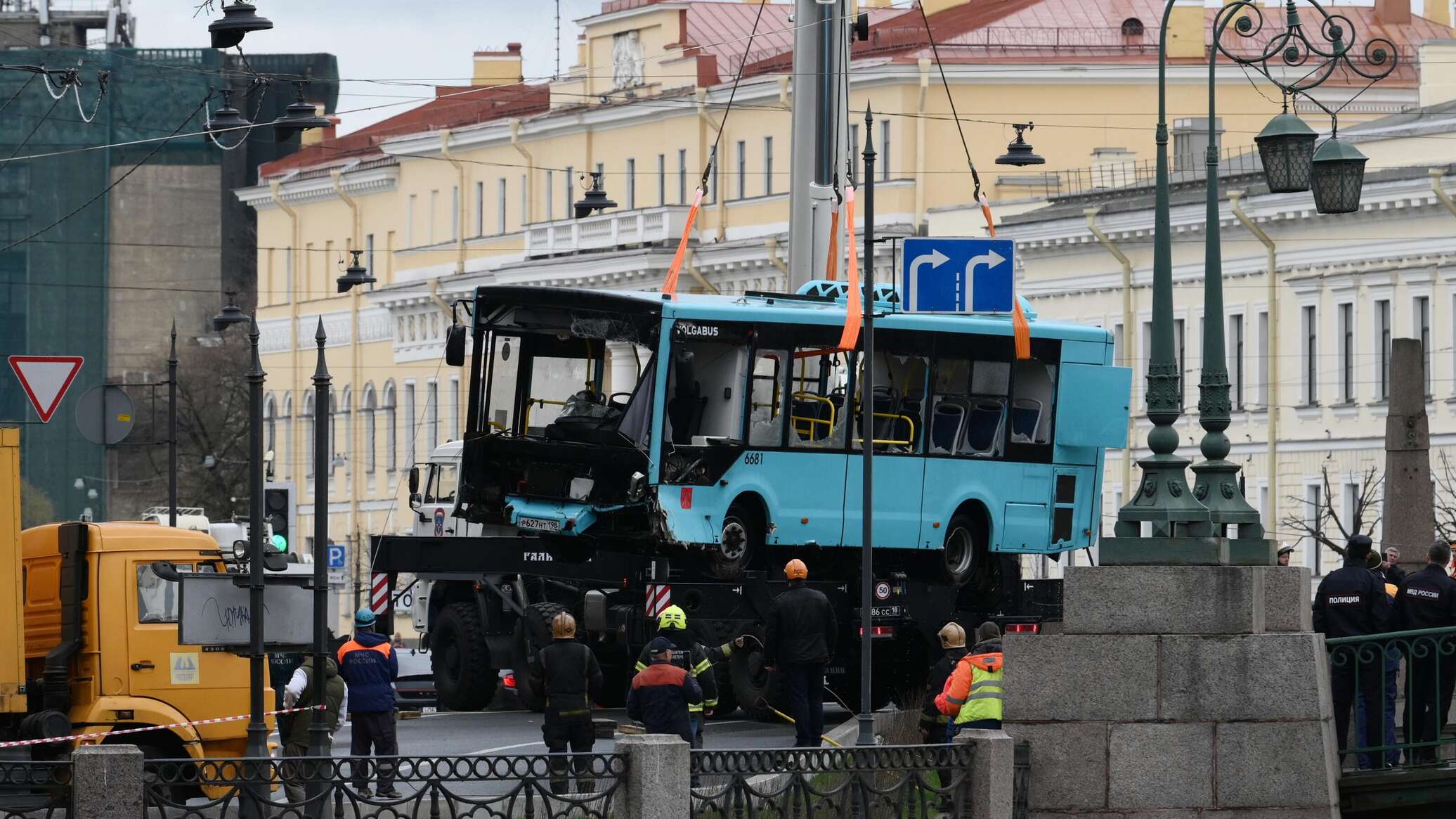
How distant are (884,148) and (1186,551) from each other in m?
57.6

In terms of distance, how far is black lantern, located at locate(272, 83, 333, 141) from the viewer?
36406mm

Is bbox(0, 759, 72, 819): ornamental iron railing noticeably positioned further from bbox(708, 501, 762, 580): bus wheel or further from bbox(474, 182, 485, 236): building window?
bbox(474, 182, 485, 236): building window

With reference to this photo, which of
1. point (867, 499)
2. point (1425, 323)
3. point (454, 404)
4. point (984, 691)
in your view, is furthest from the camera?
point (454, 404)

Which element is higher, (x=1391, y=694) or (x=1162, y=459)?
(x=1162, y=459)

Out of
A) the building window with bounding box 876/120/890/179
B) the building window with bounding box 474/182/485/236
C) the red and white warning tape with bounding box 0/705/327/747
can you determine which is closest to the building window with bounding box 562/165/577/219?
the building window with bounding box 474/182/485/236

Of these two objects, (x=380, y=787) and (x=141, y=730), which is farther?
(x=141, y=730)

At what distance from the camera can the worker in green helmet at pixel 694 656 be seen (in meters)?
24.5

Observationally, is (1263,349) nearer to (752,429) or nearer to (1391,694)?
(752,429)

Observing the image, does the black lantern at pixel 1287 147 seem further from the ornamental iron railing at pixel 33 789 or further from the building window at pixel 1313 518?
the building window at pixel 1313 518

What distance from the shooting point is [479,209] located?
93.8m

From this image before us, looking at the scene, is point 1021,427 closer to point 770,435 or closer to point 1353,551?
point 770,435

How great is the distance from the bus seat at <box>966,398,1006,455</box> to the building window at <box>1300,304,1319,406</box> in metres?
32.7

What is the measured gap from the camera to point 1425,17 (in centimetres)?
8300

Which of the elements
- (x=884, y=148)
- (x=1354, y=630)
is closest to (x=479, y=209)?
(x=884, y=148)
